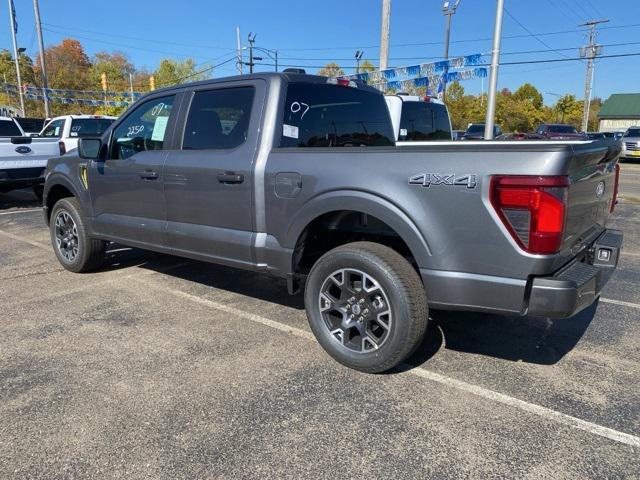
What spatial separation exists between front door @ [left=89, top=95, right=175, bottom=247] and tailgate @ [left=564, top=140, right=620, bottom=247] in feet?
10.4

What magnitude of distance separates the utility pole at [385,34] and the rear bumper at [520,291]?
14879 millimetres

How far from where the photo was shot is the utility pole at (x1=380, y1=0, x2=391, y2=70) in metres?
16.5

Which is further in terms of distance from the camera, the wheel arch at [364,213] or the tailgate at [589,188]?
the wheel arch at [364,213]

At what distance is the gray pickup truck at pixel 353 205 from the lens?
272 cm

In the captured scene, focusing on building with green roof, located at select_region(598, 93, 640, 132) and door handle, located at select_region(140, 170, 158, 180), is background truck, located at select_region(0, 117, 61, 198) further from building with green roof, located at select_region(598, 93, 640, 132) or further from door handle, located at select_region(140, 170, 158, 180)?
building with green roof, located at select_region(598, 93, 640, 132)

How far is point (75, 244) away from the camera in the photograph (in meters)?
5.58

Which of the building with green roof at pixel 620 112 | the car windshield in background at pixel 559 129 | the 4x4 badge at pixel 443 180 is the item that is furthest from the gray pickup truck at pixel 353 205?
the building with green roof at pixel 620 112

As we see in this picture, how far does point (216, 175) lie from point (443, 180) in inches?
72.4

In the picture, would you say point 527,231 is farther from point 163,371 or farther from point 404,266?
point 163,371

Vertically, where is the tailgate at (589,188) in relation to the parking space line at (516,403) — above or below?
above

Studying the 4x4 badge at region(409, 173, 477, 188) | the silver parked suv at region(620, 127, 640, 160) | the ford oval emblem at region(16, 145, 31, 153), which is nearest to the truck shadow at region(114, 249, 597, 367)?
the 4x4 badge at region(409, 173, 477, 188)

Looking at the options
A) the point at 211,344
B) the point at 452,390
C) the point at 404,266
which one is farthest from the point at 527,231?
the point at 211,344

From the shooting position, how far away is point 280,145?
3.74 m

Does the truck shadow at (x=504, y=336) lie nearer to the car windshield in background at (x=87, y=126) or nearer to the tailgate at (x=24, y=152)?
the tailgate at (x=24, y=152)
